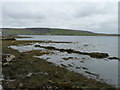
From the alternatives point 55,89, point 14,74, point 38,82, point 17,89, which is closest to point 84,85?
point 55,89

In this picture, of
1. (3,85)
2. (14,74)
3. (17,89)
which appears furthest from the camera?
(14,74)

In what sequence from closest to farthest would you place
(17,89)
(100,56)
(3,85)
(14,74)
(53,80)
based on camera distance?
(17,89), (3,85), (53,80), (14,74), (100,56)

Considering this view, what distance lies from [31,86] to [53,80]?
3.25 metres

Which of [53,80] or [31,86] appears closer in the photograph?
[31,86]

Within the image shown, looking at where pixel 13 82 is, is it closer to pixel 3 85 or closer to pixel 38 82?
pixel 3 85

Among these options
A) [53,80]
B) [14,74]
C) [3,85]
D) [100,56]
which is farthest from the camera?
[100,56]

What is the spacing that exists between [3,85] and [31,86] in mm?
3482

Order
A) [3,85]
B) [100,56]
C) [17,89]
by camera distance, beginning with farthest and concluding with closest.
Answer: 1. [100,56]
2. [3,85]
3. [17,89]

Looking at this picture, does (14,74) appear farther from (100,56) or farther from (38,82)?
(100,56)

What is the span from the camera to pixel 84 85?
15.5 m

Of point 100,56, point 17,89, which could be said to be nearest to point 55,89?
point 17,89

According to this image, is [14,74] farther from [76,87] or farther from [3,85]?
[76,87]

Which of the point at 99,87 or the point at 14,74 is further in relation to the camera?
the point at 14,74

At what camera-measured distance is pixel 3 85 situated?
15.2 metres
